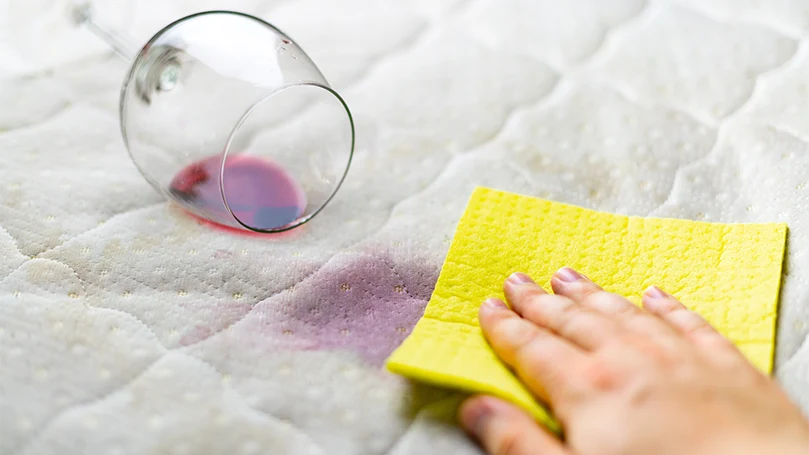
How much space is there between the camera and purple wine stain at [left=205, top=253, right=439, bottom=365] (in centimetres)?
50

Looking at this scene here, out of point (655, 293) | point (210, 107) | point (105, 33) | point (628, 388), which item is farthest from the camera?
point (105, 33)

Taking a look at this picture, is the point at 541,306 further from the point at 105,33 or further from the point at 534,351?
the point at 105,33

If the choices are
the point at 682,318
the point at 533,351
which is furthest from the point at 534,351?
the point at 682,318

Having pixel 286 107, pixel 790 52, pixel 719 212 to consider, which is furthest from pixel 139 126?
pixel 790 52

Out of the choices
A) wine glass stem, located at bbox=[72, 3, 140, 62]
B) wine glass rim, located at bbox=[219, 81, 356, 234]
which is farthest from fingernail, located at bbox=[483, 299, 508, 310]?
wine glass stem, located at bbox=[72, 3, 140, 62]

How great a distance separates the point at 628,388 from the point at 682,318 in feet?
0.32

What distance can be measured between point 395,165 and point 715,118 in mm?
→ 316

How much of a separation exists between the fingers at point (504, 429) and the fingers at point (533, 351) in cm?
2

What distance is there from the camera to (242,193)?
23.6 inches

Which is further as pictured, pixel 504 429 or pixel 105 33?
pixel 105 33

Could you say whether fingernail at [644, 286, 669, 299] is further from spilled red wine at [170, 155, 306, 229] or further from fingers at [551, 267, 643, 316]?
spilled red wine at [170, 155, 306, 229]

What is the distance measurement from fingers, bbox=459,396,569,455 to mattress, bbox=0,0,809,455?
17 millimetres

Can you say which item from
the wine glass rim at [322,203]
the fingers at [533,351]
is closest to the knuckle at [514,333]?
the fingers at [533,351]

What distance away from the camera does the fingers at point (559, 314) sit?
449 mm
